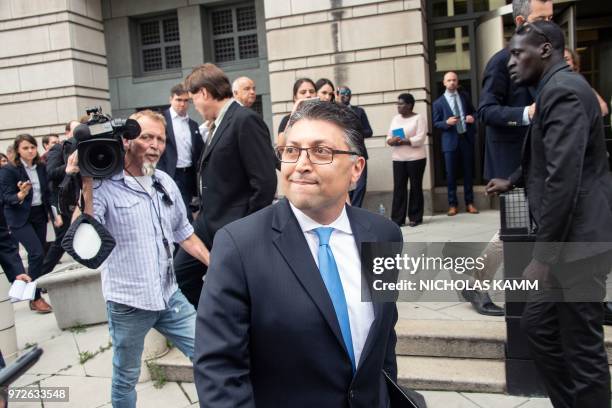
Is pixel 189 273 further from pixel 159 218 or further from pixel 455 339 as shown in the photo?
pixel 455 339

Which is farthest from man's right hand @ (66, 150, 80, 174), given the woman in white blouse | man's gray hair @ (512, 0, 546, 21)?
the woman in white blouse

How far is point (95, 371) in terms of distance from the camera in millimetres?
4703

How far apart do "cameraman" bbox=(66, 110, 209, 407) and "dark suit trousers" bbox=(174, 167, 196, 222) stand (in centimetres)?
264

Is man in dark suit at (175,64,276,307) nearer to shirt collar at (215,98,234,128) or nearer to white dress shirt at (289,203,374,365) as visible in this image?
shirt collar at (215,98,234,128)

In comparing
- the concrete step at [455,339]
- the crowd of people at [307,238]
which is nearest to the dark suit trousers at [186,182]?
the crowd of people at [307,238]

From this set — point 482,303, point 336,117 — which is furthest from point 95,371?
point 336,117

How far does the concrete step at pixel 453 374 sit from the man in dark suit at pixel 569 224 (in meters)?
1.04

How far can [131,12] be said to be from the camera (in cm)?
1238

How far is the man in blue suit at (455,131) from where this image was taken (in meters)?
8.95

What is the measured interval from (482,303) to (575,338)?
1987 millimetres

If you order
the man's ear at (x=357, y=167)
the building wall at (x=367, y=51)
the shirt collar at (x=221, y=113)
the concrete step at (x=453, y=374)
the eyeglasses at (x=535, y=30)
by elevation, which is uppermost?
the building wall at (x=367, y=51)

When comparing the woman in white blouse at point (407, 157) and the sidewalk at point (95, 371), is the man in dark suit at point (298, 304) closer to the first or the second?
the sidewalk at point (95, 371)

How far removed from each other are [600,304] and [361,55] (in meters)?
7.79

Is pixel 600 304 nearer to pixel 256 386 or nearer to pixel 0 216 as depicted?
pixel 256 386
